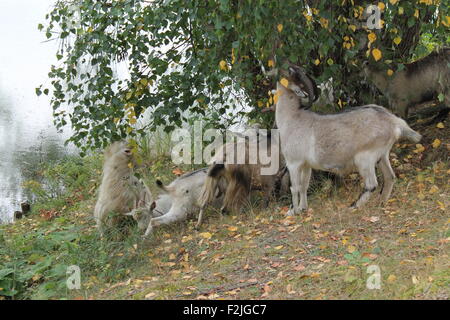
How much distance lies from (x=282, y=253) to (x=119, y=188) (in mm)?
2629

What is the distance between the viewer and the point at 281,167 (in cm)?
765

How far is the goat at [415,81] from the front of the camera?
7.77 m

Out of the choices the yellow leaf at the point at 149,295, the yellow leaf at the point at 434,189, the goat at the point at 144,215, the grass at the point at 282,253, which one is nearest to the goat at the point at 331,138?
the grass at the point at 282,253

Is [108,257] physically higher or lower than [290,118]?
lower

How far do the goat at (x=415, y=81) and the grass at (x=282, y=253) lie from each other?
0.58 metres

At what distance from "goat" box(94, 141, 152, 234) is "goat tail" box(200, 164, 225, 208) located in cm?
75

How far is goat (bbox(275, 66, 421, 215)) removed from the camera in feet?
20.9

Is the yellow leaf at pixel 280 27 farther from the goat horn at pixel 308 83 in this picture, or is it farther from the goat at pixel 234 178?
the goat at pixel 234 178

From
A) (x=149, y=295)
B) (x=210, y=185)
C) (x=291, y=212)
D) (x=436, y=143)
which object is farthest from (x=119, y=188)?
(x=436, y=143)

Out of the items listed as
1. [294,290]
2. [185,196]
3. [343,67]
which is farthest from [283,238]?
[343,67]

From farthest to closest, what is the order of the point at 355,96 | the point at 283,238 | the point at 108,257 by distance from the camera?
the point at 355,96 < the point at 108,257 < the point at 283,238

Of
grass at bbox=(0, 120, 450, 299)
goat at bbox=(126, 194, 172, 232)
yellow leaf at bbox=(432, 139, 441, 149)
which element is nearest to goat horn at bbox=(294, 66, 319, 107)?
grass at bbox=(0, 120, 450, 299)

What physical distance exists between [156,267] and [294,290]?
194cm
